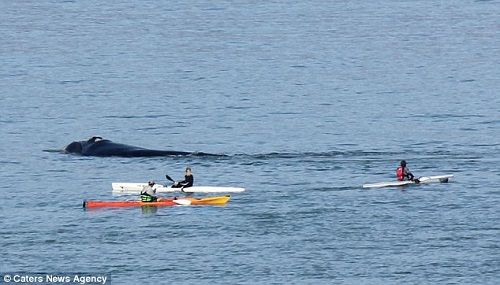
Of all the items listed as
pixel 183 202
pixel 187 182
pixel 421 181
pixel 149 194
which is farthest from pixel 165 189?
pixel 421 181

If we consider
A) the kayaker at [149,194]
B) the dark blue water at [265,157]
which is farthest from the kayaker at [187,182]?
the dark blue water at [265,157]

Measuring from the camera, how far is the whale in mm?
115250

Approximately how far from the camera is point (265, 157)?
11481 centimetres

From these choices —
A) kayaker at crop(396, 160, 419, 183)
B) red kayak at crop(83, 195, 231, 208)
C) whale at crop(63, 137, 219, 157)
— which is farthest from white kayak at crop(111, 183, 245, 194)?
whale at crop(63, 137, 219, 157)

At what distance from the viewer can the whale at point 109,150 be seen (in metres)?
115

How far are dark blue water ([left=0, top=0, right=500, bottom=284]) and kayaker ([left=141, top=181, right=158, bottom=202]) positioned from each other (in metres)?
1.16

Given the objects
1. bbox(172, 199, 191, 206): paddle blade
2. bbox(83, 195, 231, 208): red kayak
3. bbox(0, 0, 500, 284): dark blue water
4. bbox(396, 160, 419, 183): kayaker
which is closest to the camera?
bbox(0, 0, 500, 284): dark blue water

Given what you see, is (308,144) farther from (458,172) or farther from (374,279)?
(374,279)

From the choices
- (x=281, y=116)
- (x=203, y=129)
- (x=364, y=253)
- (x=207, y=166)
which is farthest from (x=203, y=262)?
(x=281, y=116)

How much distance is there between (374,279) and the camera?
262ft

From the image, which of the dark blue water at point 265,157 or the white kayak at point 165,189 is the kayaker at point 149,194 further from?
the white kayak at point 165,189

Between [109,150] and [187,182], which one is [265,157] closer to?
[109,150]

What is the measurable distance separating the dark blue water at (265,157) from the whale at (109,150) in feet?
4.96

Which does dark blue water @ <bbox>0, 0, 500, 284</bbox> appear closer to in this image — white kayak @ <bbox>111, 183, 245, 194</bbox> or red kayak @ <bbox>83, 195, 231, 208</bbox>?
red kayak @ <bbox>83, 195, 231, 208</bbox>
